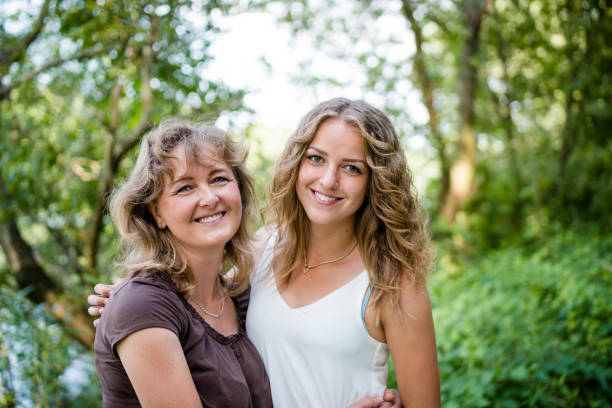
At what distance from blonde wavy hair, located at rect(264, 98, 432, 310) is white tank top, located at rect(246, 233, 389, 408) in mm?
141

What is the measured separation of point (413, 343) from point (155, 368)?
104 centimetres

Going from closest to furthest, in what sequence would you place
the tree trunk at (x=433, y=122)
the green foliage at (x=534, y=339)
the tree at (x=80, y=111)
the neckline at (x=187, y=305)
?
the neckline at (x=187, y=305)
the green foliage at (x=534, y=339)
the tree at (x=80, y=111)
the tree trunk at (x=433, y=122)

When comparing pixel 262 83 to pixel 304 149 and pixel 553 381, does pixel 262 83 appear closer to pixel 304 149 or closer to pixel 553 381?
pixel 304 149

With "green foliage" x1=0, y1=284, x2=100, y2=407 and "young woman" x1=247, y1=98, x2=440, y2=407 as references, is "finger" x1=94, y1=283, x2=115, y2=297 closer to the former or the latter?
"young woman" x1=247, y1=98, x2=440, y2=407

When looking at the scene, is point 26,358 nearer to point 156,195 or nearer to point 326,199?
point 156,195

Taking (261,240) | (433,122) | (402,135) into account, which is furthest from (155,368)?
(433,122)

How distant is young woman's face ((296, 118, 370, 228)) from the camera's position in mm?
2266

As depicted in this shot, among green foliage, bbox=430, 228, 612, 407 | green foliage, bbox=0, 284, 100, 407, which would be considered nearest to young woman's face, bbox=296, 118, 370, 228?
green foliage, bbox=430, 228, 612, 407

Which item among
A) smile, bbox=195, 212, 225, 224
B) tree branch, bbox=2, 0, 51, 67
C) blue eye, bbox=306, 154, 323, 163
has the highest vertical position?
tree branch, bbox=2, 0, 51, 67

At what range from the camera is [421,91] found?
921 cm

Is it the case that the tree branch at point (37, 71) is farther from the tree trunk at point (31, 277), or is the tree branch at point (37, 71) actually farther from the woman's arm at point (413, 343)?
the woman's arm at point (413, 343)

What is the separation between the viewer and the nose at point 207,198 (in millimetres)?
2111

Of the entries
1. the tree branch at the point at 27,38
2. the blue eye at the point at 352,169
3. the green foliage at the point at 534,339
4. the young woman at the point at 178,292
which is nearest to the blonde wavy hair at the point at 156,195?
the young woman at the point at 178,292

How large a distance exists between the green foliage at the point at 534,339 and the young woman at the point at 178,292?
1.67 meters
